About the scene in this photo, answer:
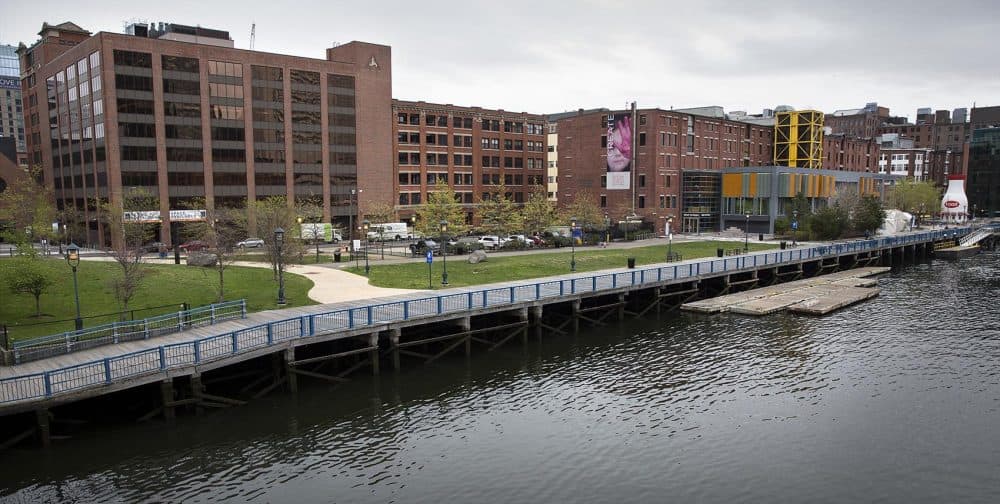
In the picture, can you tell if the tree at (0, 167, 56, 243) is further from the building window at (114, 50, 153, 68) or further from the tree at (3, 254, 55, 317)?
the tree at (3, 254, 55, 317)

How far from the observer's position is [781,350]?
36094 millimetres

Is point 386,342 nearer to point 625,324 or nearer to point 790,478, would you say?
point 625,324

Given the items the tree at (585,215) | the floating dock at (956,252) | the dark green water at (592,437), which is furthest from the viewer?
the floating dock at (956,252)

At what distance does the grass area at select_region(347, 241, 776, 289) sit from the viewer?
45562mm

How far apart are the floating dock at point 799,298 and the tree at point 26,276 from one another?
38.9 m

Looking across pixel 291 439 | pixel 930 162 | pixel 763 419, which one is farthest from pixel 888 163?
pixel 291 439

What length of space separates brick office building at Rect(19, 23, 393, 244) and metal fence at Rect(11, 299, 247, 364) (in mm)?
38701

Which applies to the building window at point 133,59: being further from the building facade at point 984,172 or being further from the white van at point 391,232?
the building facade at point 984,172

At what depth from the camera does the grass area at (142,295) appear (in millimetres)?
31516

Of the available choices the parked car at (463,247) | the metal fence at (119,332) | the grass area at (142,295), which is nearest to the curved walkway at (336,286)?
the grass area at (142,295)

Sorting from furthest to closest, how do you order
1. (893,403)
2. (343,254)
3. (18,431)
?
1. (343,254)
2. (893,403)
3. (18,431)

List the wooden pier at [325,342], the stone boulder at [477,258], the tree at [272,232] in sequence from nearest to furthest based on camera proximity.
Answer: the wooden pier at [325,342]
the tree at [272,232]
the stone boulder at [477,258]

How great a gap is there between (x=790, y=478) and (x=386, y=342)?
790 inches

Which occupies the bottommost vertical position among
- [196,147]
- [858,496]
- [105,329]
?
[858,496]
